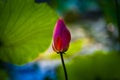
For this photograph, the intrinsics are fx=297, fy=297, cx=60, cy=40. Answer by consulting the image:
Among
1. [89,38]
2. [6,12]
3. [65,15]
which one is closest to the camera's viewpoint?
[6,12]

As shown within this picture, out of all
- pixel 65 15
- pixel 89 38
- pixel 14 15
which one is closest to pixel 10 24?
pixel 14 15

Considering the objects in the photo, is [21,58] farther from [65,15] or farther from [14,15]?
[65,15]

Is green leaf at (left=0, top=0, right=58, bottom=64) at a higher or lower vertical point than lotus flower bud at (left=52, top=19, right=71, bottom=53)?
higher

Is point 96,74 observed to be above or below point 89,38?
below

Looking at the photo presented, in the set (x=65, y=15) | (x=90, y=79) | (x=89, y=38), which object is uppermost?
(x=65, y=15)
